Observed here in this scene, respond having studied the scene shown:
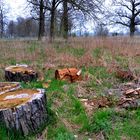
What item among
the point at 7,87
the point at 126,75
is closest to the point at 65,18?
the point at 126,75

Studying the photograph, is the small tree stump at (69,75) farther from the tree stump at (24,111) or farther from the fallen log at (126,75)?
the tree stump at (24,111)

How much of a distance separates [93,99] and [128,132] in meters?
1.38

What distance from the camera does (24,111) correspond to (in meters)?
3.99

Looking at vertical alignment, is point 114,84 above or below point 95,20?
below

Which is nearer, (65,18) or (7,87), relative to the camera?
(7,87)

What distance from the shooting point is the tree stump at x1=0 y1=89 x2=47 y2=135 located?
3939 millimetres

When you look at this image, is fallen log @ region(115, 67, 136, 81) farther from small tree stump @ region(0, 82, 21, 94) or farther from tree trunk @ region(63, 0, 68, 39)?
tree trunk @ region(63, 0, 68, 39)

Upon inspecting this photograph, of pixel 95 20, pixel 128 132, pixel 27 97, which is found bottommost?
pixel 128 132

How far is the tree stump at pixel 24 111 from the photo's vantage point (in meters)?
3.94

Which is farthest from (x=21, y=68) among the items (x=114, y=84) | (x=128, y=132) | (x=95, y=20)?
(x=95, y=20)

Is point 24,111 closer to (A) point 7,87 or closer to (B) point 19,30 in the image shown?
(A) point 7,87

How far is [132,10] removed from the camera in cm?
3975

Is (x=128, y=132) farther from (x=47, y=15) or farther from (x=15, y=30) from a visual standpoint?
(x=15, y=30)

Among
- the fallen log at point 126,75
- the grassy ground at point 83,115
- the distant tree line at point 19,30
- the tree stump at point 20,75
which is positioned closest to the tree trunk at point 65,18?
the grassy ground at point 83,115
